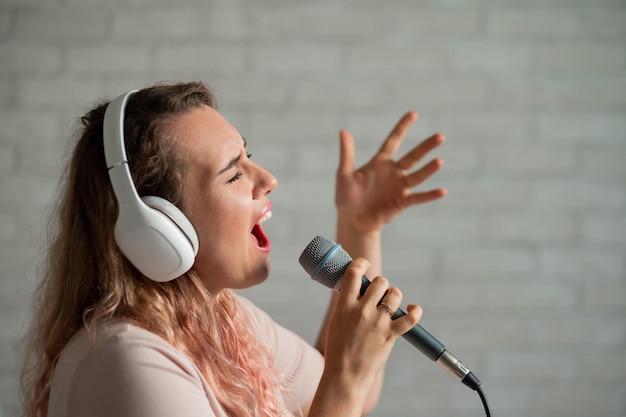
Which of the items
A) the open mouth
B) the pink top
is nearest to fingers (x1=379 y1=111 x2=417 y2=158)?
the open mouth

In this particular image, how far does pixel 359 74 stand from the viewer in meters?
2.32

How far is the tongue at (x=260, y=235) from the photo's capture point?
143cm

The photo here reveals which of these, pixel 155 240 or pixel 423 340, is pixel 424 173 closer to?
pixel 423 340

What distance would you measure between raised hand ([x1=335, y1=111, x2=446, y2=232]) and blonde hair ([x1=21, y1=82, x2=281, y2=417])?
1.52ft

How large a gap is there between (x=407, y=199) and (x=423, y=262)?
729 millimetres

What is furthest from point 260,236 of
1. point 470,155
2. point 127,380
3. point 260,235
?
point 470,155

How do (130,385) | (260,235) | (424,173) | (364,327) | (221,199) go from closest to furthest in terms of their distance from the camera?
(130,385) → (364,327) → (221,199) → (260,235) → (424,173)

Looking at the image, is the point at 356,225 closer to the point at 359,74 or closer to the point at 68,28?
the point at 359,74

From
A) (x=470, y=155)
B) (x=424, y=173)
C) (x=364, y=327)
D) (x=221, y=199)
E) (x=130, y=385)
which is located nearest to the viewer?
(x=130, y=385)

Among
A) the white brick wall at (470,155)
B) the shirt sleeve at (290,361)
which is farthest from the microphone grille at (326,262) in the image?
the white brick wall at (470,155)

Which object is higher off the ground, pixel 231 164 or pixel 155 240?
pixel 231 164

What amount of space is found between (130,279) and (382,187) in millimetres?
671

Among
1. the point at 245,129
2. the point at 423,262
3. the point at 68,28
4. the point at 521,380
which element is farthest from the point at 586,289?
the point at 68,28

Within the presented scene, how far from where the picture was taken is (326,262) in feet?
4.04
